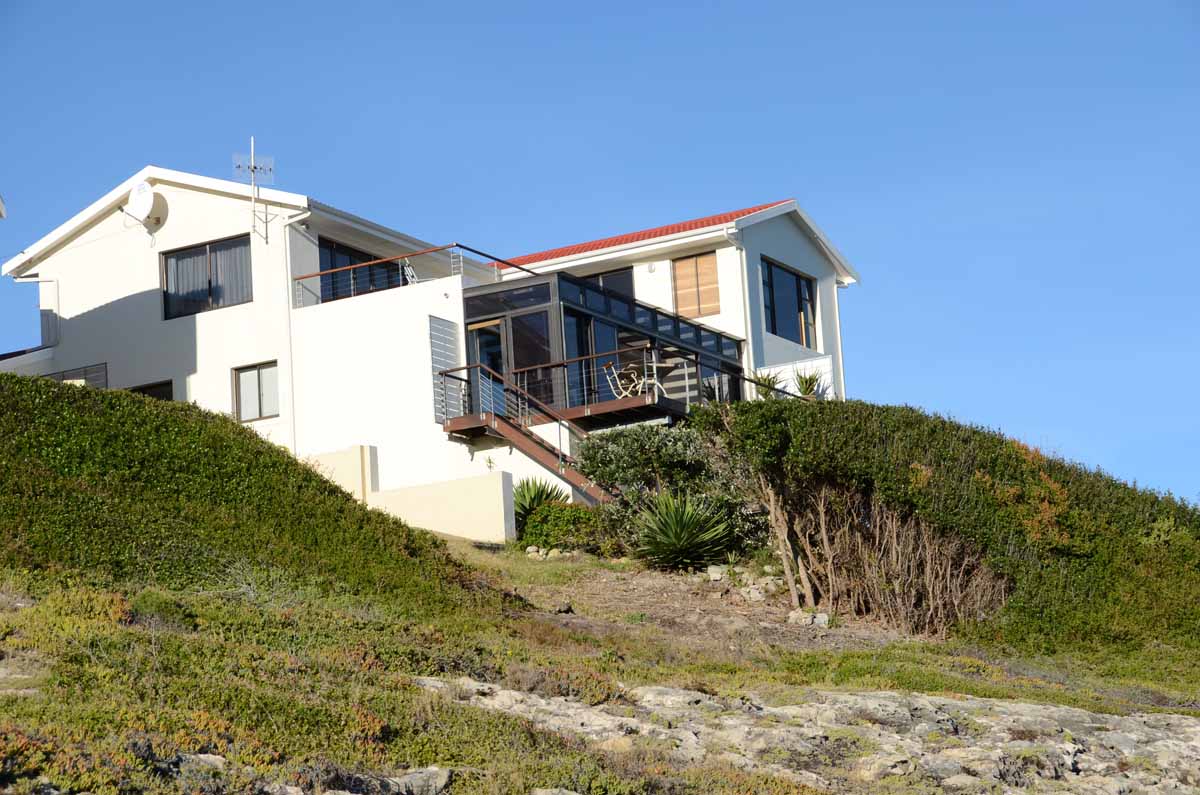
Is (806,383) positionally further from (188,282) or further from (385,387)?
(188,282)

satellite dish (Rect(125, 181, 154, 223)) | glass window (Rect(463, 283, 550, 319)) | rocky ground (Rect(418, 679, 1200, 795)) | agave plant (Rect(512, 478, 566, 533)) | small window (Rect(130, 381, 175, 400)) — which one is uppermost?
satellite dish (Rect(125, 181, 154, 223))

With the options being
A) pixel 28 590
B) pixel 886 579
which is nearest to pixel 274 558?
pixel 28 590

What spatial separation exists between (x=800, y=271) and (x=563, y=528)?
47.9 ft

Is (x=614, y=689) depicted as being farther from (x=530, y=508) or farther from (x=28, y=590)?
(x=530, y=508)

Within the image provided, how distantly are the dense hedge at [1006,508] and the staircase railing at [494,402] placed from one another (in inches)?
290

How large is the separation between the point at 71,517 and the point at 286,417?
14.6 meters

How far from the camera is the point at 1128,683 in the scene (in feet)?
56.0

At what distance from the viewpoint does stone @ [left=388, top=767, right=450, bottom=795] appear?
936 centimetres

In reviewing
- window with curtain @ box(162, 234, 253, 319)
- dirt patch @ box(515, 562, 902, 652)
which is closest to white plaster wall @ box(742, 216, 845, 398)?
window with curtain @ box(162, 234, 253, 319)

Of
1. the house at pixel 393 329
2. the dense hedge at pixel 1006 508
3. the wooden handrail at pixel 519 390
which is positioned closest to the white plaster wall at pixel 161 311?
the house at pixel 393 329

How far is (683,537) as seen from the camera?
21.6 metres

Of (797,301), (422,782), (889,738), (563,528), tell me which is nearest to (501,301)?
(563,528)

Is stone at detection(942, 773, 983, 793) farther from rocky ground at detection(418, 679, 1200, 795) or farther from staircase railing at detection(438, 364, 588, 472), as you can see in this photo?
staircase railing at detection(438, 364, 588, 472)

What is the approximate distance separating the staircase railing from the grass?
5571 mm
